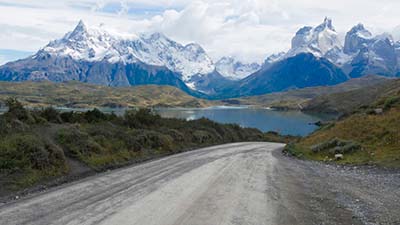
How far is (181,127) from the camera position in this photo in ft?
151

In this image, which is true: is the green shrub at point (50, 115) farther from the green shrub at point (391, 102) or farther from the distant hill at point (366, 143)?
the green shrub at point (391, 102)

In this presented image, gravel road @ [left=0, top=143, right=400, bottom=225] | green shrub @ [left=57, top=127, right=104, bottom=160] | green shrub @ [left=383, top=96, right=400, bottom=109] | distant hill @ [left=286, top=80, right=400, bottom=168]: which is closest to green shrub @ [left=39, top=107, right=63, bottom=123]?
green shrub @ [left=57, top=127, right=104, bottom=160]

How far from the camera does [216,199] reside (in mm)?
13102

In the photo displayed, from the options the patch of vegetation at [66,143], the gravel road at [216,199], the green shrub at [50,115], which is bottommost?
the gravel road at [216,199]

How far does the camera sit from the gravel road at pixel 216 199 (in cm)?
1068

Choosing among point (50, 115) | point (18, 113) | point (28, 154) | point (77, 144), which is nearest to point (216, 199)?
point (28, 154)

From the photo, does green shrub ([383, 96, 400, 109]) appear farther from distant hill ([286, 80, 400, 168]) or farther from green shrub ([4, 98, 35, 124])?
green shrub ([4, 98, 35, 124])

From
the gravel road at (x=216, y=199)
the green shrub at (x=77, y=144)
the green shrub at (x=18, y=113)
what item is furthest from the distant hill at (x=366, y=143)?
the green shrub at (x=18, y=113)

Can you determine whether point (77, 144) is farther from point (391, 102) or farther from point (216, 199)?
point (391, 102)

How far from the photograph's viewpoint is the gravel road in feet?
35.0

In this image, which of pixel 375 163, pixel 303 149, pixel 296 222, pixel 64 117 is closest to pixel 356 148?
pixel 375 163

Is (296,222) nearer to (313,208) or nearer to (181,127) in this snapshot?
(313,208)

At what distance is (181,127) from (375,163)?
27.1 m

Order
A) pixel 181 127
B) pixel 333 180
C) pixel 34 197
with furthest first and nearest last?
pixel 181 127, pixel 333 180, pixel 34 197
